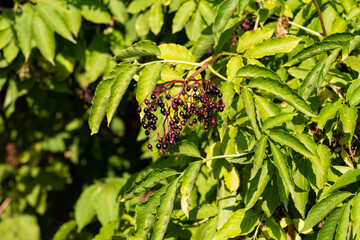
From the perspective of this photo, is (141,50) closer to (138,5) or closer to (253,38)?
(253,38)

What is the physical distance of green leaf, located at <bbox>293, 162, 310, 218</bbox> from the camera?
1.52 metres

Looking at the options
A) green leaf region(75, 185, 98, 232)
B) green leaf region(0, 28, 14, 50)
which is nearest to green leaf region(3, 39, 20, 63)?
green leaf region(0, 28, 14, 50)

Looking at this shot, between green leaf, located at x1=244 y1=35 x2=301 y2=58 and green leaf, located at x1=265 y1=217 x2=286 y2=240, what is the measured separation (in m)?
0.66

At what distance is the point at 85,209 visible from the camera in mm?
2625

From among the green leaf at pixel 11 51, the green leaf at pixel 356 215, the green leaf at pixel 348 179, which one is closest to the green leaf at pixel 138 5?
the green leaf at pixel 11 51

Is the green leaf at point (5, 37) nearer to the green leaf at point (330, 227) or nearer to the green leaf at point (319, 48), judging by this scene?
the green leaf at point (319, 48)

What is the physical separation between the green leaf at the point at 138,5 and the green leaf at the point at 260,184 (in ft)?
4.58

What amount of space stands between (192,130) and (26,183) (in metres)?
2.76

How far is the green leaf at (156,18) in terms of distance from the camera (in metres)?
2.46

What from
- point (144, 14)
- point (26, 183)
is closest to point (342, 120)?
point (144, 14)

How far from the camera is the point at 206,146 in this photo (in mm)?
2105

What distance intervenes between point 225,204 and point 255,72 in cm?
58

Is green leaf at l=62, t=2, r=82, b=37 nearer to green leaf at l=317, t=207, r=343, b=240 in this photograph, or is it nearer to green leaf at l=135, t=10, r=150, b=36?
green leaf at l=135, t=10, r=150, b=36

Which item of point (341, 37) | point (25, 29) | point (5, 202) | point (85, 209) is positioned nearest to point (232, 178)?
point (341, 37)
